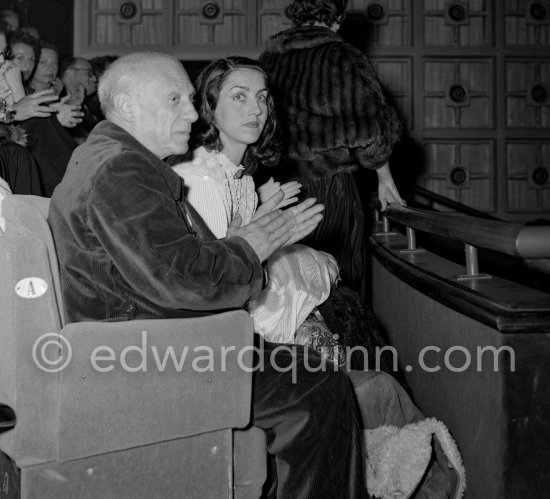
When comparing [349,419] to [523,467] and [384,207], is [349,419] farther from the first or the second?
[384,207]

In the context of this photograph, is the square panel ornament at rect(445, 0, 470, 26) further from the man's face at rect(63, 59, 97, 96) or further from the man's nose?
the man's nose

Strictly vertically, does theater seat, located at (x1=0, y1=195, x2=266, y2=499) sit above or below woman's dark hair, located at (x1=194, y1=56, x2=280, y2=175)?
below

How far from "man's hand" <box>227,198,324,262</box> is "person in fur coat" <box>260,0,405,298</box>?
1.14 meters

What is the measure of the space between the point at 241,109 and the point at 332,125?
2.43 feet

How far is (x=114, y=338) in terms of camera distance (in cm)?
154

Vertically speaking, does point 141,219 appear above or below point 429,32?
below

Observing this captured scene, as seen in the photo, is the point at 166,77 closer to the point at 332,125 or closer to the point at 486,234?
the point at 486,234

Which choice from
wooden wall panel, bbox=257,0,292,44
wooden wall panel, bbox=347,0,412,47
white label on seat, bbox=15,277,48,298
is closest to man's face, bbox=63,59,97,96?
wooden wall panel, bbox=257,0,292,44

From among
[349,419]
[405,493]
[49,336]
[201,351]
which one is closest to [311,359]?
[349,419]

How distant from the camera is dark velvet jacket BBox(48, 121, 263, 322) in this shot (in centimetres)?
153

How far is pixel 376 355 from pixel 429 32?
441 centimetres

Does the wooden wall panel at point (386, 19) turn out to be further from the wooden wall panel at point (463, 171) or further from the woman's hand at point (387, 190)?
the woman's hand at point (387, 190)

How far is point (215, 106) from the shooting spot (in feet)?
7.75

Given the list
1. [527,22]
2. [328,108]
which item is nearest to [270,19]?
[527,22]
